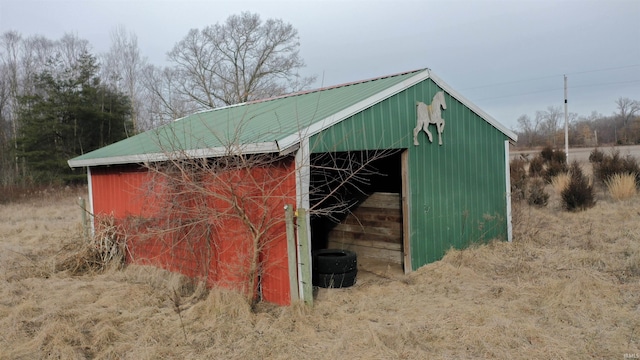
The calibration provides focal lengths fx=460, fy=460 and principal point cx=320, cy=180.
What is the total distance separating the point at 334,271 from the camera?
6066 mm

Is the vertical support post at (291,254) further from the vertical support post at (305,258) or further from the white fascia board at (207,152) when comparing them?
the white fascia board at (207,152)

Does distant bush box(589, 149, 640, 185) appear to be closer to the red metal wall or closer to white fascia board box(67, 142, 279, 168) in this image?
the red metal wall

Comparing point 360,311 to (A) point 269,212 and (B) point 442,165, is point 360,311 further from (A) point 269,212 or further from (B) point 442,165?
(B) point 442,165

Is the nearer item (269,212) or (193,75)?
(269,212)

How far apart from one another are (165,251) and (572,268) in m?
6.07

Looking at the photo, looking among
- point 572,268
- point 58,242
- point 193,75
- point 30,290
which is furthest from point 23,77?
point 572,268

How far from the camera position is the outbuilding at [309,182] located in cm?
530

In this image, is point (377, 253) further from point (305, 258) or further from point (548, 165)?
point (548, 165)

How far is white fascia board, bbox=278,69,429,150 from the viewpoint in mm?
4992

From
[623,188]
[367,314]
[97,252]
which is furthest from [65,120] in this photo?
[623,188]

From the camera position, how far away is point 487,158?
8.24 metres

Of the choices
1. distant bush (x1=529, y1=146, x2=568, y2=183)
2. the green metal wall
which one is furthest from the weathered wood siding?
distant bush (x1=529, y1=146, x2=568, y2=183)

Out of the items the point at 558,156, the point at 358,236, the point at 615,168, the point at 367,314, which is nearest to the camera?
the point at 367,314

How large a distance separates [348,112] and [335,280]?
2206mm
